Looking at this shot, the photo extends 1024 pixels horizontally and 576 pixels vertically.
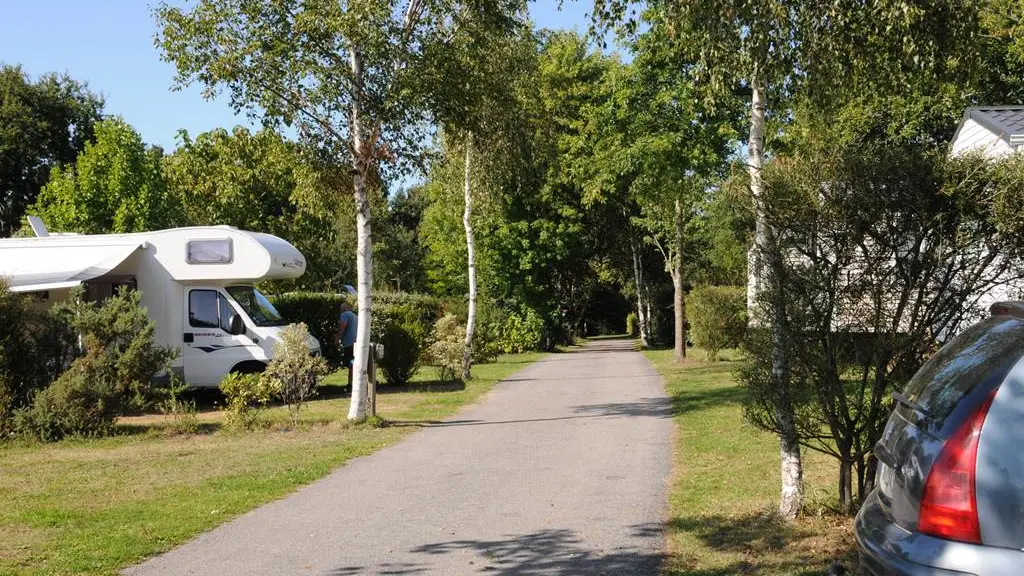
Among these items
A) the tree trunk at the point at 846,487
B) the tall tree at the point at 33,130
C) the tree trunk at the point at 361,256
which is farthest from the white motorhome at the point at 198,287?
the tall tree at the point at 33,130

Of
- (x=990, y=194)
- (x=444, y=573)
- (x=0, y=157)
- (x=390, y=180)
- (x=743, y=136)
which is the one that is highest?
(x=0, y=157)

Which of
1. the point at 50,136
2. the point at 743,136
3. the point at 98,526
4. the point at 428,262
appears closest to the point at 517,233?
the point at 428,262

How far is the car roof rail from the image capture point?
3.62m

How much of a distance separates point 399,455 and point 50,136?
34.9 metres

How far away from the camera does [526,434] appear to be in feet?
43.7

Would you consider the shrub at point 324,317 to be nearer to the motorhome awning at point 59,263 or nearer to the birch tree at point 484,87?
the birch tree at point 484,87

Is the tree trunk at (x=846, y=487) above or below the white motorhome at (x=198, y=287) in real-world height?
below

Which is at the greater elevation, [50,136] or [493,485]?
[50,136]

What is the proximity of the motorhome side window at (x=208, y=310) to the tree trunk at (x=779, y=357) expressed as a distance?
12351mm

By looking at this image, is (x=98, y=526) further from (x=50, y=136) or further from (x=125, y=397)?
(x=50, y=136)

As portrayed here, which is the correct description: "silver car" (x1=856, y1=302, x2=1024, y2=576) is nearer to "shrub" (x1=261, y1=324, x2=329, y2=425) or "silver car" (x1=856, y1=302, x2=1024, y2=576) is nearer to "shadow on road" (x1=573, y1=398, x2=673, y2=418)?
"shrub" (x1=261, y1=324, x2=329, y2=425)

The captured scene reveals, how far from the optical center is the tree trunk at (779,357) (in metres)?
6.81

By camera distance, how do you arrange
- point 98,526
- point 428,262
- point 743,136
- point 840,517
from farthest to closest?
point 428,262 < point 743,136 < point 98,526 < point 840,517

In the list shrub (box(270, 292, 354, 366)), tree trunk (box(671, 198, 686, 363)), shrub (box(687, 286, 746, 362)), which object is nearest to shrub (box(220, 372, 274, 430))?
shrub (box(270, 292, 354, 366))
